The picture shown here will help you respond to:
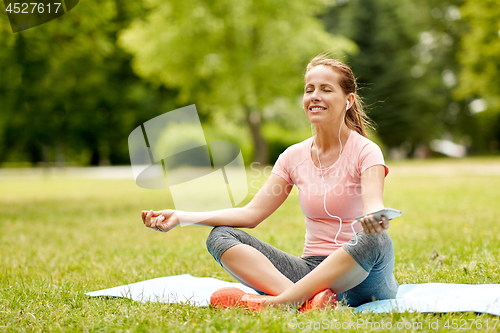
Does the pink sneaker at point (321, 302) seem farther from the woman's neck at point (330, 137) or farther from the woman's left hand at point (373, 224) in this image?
the woman's neck at point (330, 137)

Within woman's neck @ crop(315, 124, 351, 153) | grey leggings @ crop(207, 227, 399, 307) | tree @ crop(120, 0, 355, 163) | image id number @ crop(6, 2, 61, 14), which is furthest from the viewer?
tree @ crop(120, 0, 355, 163)

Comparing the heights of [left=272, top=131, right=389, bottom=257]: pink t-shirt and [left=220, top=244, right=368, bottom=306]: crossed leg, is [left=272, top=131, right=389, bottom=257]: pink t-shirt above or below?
above

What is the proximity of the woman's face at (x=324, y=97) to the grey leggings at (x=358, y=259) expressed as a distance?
28.6 inches

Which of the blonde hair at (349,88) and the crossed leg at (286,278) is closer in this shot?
the crossed leg at (286,278)

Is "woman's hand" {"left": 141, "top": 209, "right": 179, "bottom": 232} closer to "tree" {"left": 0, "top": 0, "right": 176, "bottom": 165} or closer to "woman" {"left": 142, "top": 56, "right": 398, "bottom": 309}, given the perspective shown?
"woman" {"left": 142, "top": 56, "right": 398, "bottom": 309}

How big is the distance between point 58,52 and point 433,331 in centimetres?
1044

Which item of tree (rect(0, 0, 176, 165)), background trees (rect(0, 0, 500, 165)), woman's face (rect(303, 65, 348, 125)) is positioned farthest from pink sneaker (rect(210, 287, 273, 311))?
tree (rect(0, 0, 176, 165))

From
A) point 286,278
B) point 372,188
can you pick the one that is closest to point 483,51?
point 372,188

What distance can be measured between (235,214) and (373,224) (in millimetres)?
918

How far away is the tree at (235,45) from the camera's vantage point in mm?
16547

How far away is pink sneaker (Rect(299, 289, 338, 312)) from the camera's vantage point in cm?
236

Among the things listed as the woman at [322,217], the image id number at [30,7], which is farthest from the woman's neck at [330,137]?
the image id number at [30,7]

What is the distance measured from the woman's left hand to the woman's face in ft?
2.47

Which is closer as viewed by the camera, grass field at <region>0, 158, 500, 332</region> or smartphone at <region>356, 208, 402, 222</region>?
smartphone at <region>356, 208, 402, 222</region>
